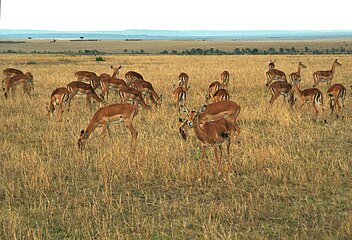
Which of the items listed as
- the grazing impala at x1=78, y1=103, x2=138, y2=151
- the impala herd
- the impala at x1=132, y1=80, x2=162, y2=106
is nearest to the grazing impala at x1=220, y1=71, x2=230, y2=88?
the impala herd

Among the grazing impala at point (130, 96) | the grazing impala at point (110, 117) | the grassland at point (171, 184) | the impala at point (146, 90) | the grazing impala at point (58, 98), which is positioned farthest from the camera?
the impala at point (146, 90)

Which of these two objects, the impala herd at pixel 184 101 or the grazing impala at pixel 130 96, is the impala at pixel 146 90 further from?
the grazing impala at pixel 130 96

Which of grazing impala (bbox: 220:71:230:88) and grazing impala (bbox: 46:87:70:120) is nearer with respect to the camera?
grazing impala (bbox: 46:87:70:120)

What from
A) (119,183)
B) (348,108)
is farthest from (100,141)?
(348,108)

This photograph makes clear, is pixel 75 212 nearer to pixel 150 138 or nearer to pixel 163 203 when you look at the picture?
pixel 163 203

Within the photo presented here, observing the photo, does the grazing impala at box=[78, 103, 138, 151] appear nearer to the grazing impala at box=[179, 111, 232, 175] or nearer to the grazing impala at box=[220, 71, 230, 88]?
the grazing impala at box=[179, 111, 232, 175]

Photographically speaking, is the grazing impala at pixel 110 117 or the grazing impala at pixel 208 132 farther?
the grazing impala at pixel 110 117

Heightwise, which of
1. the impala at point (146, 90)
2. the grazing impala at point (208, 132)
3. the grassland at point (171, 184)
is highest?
the grazing impala at point (208, 132)

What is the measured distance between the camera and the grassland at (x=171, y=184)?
18.8 feet

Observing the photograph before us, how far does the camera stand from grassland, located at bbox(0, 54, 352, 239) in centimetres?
573

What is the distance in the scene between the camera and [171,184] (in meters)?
7.44

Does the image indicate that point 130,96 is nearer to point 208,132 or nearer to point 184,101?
point 184,101

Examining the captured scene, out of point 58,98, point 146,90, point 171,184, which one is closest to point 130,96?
point 146,90

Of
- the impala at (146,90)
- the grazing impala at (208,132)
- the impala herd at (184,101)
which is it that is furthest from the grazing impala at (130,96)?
the grazing impala at (208,132)
